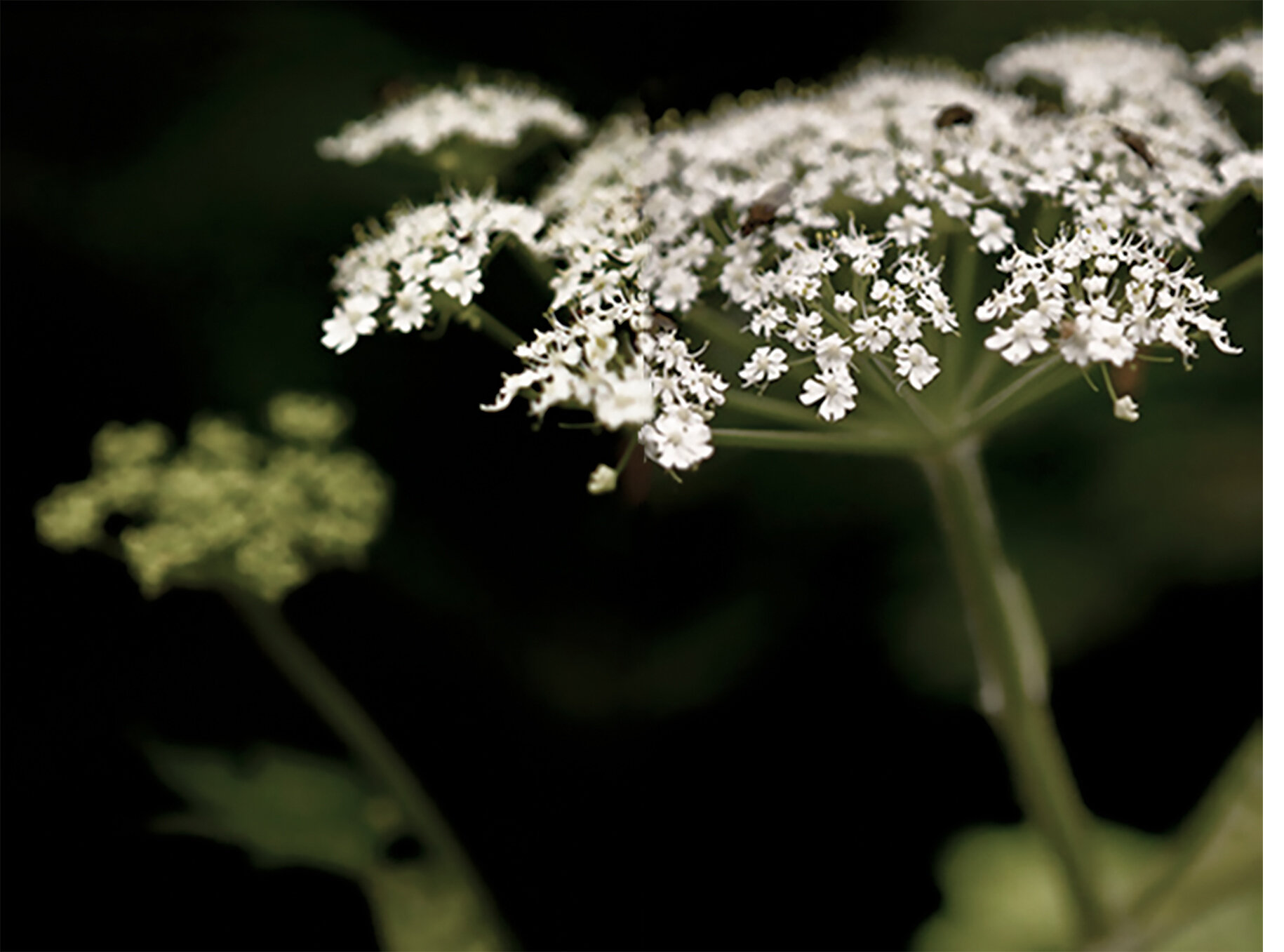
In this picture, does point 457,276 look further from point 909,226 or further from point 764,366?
point 909,226

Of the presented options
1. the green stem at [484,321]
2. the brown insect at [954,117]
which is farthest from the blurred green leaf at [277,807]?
the brown insect at [954,117]

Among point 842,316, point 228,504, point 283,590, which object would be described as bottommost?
point 842,316

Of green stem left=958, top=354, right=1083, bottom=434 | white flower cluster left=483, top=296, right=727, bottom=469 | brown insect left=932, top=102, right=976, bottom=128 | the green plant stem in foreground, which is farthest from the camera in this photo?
the green plant stem in foreground

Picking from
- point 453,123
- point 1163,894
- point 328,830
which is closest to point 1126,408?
point 1163,894

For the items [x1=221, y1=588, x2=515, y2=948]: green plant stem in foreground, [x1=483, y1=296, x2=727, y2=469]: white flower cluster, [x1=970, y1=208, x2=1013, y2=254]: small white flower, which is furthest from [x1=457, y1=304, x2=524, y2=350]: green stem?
[x1=221, y1=588, x2=515, y2=948]: green plant stem in foreground

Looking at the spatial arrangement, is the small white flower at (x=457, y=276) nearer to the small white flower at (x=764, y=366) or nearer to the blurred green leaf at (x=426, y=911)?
the small white flower at (x=764, y=366)

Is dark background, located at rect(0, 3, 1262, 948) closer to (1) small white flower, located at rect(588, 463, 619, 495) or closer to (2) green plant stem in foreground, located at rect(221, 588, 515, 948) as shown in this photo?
(2) green plant stem in foreground, located at rect(221, 588, 515, 948)

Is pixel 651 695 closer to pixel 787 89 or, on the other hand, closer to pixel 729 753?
pixel 729 753
